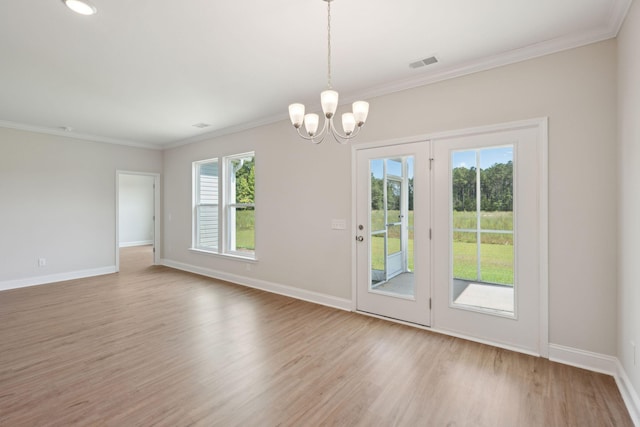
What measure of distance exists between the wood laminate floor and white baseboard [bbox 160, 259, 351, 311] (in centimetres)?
20

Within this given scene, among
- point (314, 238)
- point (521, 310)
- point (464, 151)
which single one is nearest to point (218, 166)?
point (314, 238)

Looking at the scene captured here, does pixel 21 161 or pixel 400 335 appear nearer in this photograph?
pixel 400 335

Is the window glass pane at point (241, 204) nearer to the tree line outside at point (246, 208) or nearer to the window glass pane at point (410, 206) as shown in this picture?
the tree line outside at point (246, 208)

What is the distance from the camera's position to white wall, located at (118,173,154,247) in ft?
33.3

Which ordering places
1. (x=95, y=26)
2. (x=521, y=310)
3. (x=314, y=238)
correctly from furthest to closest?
(x=314, y=238)
(x=521, y=310)
(x=95, y=26)

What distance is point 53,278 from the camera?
17.5ft

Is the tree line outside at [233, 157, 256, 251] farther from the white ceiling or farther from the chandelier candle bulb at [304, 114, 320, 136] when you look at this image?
the chandelier candle bulb at [304, 114, 320, 136]

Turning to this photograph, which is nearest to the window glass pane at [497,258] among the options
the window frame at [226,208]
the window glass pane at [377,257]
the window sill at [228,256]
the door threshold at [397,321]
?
the door threshold at [397,321]

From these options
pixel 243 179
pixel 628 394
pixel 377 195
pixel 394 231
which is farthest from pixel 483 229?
pixel 243 179

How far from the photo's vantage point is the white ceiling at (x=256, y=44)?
7.06ft

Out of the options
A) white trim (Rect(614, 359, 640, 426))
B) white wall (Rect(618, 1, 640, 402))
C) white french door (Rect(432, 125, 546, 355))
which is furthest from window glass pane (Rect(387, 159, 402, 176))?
white trim (Rect(614, 359, 640, 426))

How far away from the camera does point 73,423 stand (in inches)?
73.2

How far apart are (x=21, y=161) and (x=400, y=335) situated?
649 centimetres

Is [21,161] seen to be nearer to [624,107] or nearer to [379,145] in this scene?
[379,145]
